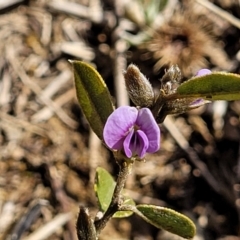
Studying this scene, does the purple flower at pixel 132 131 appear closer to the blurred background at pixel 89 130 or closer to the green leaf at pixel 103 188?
the green leaf at pixel 103 188

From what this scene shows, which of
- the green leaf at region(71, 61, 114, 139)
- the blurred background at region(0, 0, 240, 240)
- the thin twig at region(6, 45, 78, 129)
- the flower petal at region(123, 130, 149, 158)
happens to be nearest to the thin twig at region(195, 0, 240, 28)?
the blurred background at region(0, 0, 240, 240)

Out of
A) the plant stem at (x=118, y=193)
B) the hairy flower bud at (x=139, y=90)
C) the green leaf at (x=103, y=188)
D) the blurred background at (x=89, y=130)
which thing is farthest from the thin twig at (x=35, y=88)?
the hairy flower bud at (x=139, y=90)

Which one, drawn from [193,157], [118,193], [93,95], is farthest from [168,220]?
[193,157]

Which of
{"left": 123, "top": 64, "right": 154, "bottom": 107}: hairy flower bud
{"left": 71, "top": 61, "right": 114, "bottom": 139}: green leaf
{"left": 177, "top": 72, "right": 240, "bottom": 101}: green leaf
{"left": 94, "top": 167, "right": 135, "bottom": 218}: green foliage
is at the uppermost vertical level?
{"left": 177, "top": 72, "right": 240, "bottom": 101}: green leaf

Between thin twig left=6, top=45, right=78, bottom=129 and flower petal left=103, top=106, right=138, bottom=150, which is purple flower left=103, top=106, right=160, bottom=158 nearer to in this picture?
flower petal left=103, top=106, right=138, bottom=150

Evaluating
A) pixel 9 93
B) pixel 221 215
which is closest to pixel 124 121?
Result: pixel 221 215
